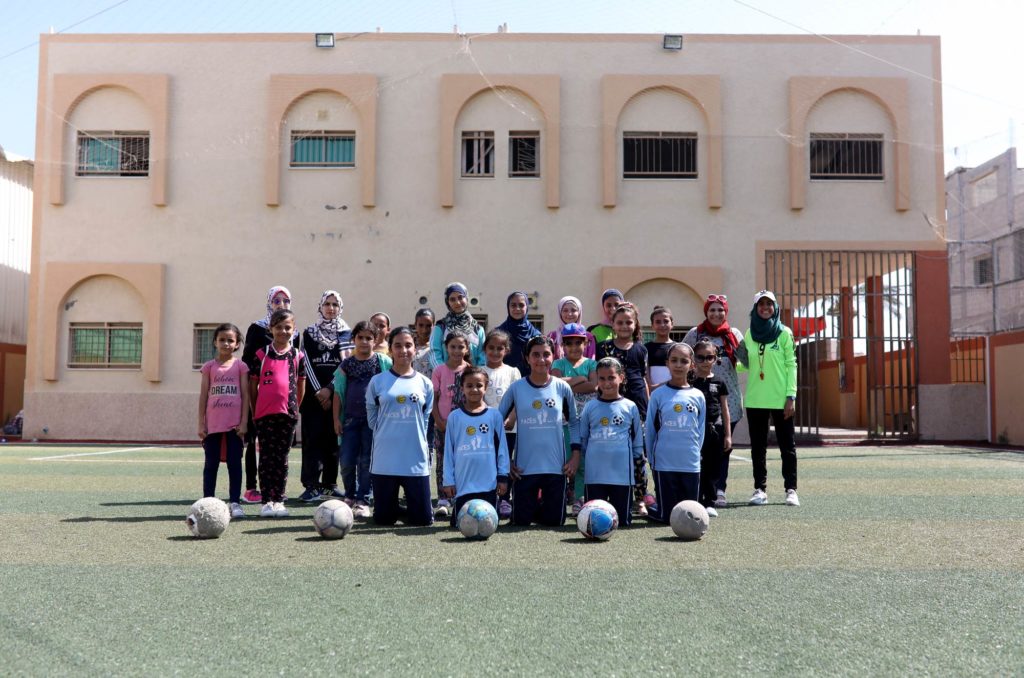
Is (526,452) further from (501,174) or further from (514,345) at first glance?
(501,174)

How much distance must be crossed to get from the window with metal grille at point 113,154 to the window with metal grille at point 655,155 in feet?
33.9

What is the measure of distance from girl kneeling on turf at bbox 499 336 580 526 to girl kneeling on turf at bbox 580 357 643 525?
12cm

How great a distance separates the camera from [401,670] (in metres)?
3.23

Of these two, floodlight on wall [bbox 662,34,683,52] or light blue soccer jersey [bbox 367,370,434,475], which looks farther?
floodlight on wall [bbox 662,34,683,52]

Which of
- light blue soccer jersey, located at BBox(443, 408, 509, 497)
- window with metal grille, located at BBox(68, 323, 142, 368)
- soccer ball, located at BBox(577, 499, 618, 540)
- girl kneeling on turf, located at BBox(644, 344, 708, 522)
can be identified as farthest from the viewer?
window with metal grille, located at BBox(68, 323, 142, 368)

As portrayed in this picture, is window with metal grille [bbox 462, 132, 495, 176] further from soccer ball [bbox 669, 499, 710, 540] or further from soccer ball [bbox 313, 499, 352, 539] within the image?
soccer ball [bbox 669, 499, 710, 540]

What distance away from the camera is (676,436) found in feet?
23.0

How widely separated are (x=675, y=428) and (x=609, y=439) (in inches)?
20.7

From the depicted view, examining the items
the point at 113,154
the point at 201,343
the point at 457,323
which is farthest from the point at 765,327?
the point at 113,154

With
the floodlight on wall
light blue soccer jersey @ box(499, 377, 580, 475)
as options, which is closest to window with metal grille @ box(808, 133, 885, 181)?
the floodlight on wall

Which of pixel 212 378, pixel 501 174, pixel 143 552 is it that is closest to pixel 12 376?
pixel 501 174

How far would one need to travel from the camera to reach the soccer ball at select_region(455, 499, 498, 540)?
6043 mm

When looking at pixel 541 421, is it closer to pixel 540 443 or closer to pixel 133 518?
pixel 540 443

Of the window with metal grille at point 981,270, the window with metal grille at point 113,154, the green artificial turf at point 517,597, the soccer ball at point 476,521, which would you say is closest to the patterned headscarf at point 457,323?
the green artificial turf at point 517,597
